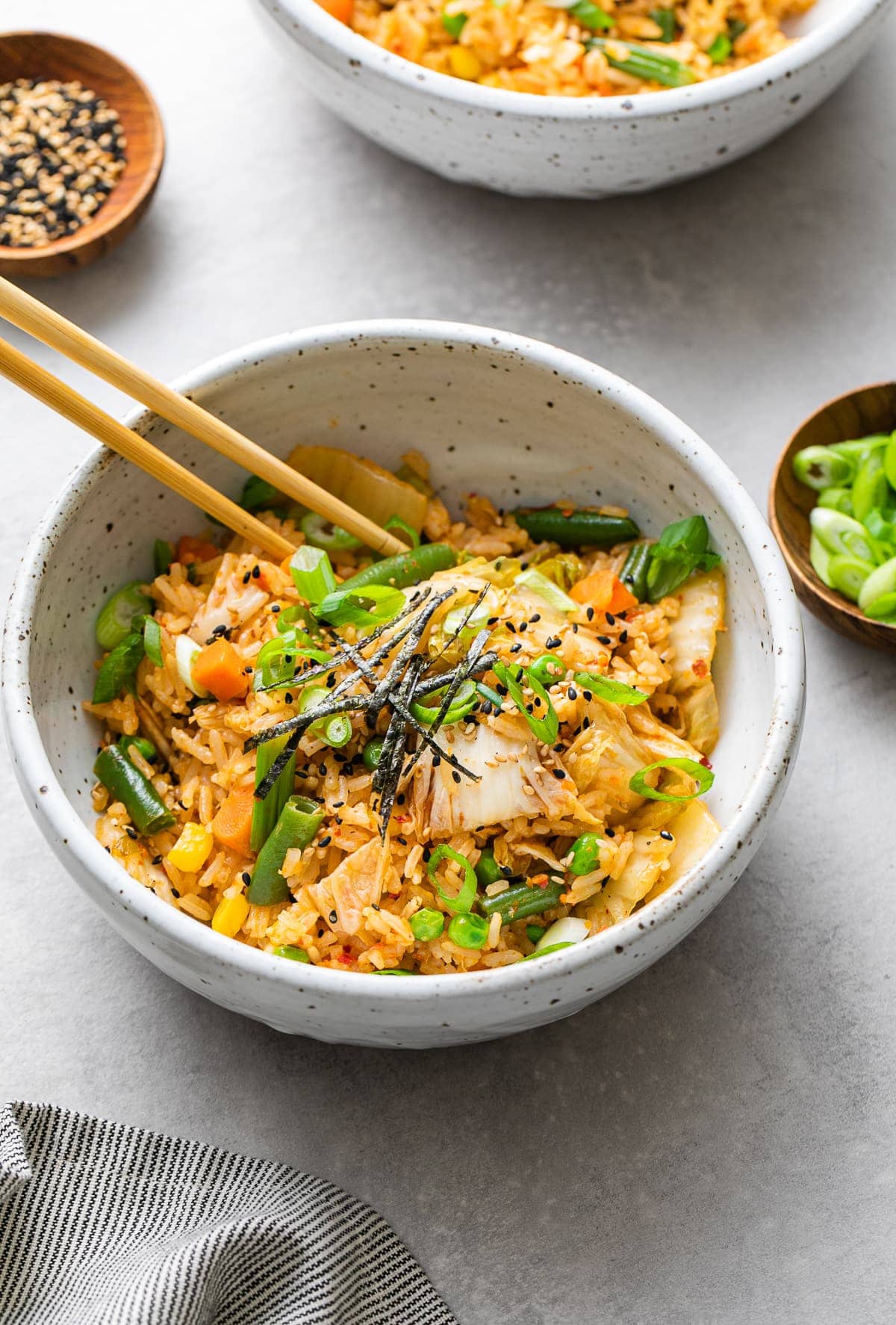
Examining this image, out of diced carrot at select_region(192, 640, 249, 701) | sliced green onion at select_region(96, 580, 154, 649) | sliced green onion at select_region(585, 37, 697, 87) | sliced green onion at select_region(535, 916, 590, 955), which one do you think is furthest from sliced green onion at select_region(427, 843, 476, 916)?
sliced green onion at select_region(585, 37, 697, 87)

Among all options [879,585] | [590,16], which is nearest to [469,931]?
[879,585]

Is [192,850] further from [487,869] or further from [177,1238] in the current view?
[177,1238]

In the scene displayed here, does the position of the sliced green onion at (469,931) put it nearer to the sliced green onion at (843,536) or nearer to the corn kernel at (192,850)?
the corn kernel at (192,850)

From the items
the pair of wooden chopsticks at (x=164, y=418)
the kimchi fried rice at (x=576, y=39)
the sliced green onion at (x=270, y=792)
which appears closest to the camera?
the pair of wooden chopsticks at (x=164, y=418)

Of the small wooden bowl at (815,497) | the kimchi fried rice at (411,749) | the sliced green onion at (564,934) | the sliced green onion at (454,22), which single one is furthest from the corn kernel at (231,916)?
the sliced green onion at (454,22)

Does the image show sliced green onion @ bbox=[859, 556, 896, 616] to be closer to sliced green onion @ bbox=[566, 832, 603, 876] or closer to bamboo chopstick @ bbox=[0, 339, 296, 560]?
sliced green onion @ bbox=[566, 832, 603, 876]

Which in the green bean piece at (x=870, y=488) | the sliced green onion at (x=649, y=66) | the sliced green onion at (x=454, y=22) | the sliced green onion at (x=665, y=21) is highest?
the sliced green onion at (x=665, y=21)

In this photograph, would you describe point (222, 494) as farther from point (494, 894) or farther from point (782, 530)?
point (782, 530)
